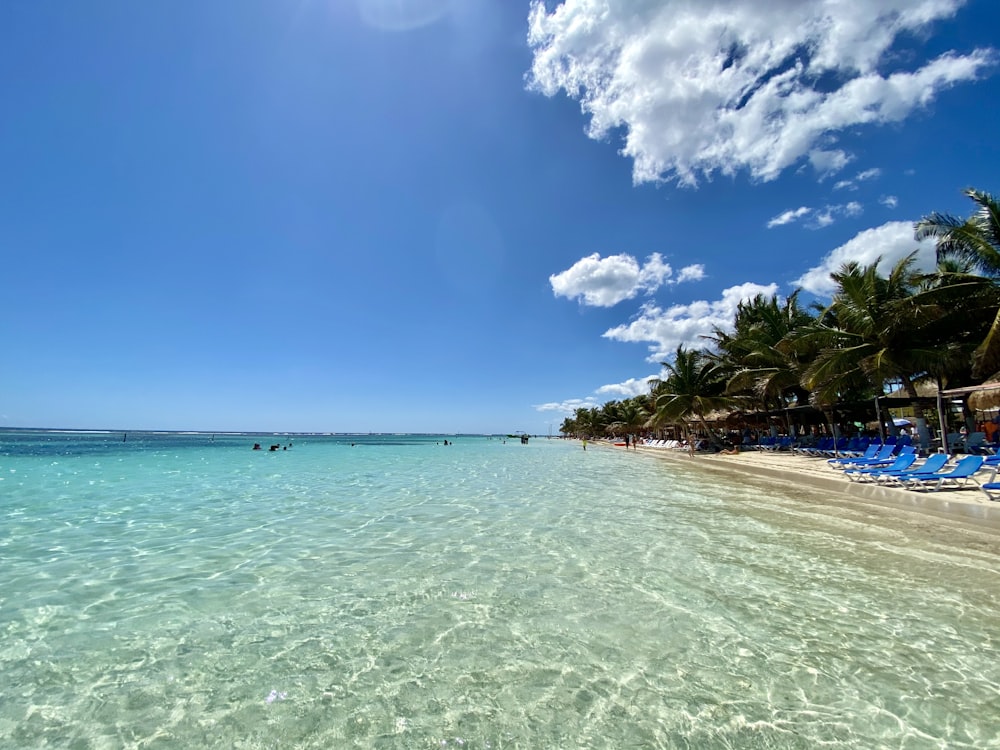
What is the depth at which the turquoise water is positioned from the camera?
9.28ft

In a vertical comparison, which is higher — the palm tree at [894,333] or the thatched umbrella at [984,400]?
the palm tree at [894,333]

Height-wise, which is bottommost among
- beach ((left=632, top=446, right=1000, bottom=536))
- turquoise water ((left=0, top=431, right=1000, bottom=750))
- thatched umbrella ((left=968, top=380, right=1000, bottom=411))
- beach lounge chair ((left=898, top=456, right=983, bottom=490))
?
turquoise water ((left=0, top=431, right=1000, bottom=750))

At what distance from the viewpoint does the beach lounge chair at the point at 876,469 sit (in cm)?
1205

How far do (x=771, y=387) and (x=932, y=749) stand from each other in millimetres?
25627

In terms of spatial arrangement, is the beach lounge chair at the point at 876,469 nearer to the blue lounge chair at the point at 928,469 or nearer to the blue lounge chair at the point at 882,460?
the blue lounge chair at the point at 928,469

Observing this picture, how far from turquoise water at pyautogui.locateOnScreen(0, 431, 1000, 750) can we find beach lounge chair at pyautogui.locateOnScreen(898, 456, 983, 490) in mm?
3585

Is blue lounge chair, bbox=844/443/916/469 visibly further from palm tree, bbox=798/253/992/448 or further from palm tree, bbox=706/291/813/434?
palm tree, bbox=706/291/813/434

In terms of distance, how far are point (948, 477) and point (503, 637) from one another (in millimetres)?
11664

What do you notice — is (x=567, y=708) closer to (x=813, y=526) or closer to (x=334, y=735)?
(x=334, y=735)

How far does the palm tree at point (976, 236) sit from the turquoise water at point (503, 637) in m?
10.0

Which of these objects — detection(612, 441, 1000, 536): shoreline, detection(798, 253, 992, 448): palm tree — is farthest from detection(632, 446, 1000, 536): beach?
detection(798, 253, 992, 448): palm tree

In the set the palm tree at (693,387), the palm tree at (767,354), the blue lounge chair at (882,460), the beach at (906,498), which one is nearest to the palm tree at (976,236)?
the blue lounge chair at (882,460)

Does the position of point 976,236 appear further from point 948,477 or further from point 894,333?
point 948,477

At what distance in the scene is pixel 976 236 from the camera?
13344mm
